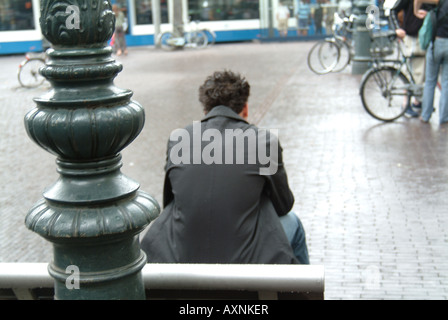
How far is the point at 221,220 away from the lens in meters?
3.55

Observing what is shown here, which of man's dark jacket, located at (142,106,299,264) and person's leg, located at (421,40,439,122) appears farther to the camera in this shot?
person's leg, located at (421,40,439,122)

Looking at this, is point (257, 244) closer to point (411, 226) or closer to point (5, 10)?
point (411, 226)

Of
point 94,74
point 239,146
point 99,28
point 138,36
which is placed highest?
point 99,28

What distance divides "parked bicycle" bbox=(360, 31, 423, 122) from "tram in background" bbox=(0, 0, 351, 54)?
15.9m

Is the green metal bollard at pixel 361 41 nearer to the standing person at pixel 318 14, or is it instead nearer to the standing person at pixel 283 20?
the standing person at pixel 318 14

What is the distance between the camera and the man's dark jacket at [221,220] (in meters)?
3.52

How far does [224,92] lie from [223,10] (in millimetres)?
22903

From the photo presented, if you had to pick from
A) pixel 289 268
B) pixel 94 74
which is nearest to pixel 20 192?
pixel 289 268

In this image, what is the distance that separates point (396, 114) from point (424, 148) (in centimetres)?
150

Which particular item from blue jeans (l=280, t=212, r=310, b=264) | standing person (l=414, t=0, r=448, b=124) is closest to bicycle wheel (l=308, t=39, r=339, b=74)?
standing person (l=414, t=0, r=448, b=124)

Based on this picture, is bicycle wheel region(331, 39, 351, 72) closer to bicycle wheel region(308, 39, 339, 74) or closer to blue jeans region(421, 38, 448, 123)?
bicycle wheel region(308, 39, 339, 74)

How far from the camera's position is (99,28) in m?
2.10

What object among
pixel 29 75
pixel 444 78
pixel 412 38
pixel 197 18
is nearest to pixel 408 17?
pixel 412 38

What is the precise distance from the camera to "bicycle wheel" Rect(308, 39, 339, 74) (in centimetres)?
1495
